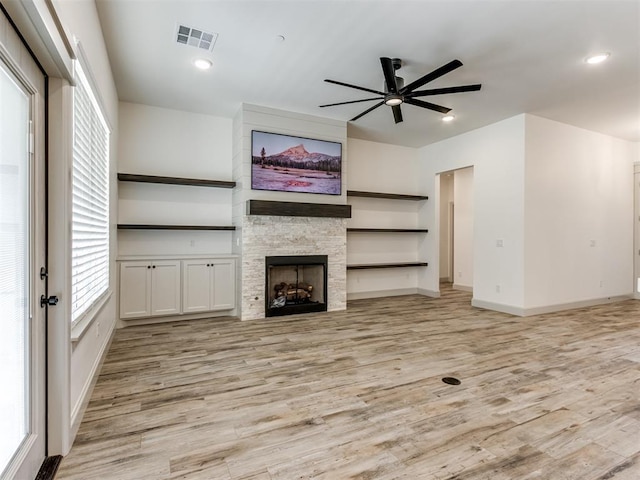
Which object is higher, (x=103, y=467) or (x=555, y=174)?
(x=555, y=174)

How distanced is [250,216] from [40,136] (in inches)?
132

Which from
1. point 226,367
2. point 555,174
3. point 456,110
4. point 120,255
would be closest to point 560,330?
point 555,174

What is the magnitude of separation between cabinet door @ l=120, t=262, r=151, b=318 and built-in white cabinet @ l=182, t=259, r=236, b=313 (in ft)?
1.56

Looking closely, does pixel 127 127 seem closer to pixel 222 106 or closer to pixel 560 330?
pixel 222 106

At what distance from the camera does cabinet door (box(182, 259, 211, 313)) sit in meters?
4.94

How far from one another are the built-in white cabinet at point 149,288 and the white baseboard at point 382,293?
331cm

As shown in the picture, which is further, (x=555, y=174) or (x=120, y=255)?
(x=555, y=174)

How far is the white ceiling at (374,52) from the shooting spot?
296cm

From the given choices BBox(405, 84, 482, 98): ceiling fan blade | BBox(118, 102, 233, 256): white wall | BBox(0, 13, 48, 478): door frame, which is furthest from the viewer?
BBox(118, 102, 233, 256): white wall

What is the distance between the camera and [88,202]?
2830 millimetres

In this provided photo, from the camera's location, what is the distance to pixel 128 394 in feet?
8.72

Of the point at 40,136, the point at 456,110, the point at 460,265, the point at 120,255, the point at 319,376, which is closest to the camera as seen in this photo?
the point at 40,136

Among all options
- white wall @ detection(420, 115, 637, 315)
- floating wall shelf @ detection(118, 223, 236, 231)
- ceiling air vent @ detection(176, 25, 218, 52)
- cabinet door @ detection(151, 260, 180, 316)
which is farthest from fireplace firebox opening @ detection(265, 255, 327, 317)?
ceiling air vent @ detection(176, 25, 218, 52)

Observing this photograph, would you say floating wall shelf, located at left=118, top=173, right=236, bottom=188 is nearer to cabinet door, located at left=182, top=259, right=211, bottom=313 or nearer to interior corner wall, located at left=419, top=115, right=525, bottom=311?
cabinet door, located at left=182, top=259, right=211, bottom=313
